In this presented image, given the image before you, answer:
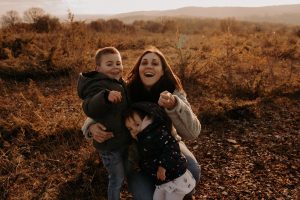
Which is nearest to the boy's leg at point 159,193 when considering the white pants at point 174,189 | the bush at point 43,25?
the white pants at point 174,189

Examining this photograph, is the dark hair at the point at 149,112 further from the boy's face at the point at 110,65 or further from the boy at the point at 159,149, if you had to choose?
the boy's face at the point at 110,65

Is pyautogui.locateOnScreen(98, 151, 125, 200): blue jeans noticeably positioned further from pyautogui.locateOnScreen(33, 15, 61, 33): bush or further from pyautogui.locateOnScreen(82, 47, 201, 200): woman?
pyautogui.locateOnScreen(33, 15, 61, 33): bush

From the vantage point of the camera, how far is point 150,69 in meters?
3.06

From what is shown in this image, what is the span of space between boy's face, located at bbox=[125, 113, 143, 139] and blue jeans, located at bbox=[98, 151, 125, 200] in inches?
11.2

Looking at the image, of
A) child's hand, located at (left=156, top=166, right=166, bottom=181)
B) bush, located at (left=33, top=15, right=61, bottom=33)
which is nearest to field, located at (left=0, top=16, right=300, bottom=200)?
child's hand, located at (left=156, top=166, right=166, bottom=181)

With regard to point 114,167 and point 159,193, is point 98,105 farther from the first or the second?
point 159,193

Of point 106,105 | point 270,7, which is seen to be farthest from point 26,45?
point 270,7

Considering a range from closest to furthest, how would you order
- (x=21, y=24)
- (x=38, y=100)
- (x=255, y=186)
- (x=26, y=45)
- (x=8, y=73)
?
(x=255, y=186) → (x=38, y=100) → (x=8, y=73) → (x=26, y=45) → (x=21, y=24)

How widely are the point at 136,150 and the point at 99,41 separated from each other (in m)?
7.86

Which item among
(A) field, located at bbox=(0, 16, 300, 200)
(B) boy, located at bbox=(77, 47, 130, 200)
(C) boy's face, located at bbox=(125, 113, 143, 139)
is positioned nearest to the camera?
(C) boy's face, located at bbox=(125, 113, 143, 139)

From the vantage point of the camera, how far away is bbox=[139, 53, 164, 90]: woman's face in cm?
306

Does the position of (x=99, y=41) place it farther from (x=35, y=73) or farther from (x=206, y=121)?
(x=206, y=121)

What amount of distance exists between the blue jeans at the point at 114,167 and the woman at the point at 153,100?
13 centimetres

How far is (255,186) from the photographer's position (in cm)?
364
